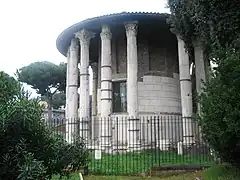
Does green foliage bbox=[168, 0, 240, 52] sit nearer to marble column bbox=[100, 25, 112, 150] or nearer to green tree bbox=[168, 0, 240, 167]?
green tree bbox=[168, 0, 240, 167]

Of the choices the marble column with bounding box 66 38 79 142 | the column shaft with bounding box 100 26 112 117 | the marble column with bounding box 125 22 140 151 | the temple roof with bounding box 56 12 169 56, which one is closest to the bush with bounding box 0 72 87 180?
the marble column with bounding box 125 22 140 151

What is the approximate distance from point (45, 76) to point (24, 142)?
32.8m

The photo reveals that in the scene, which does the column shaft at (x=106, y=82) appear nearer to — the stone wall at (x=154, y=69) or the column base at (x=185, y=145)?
the stone wall at (x=154, y=69)

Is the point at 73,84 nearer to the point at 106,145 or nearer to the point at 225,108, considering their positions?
the point at 106,145

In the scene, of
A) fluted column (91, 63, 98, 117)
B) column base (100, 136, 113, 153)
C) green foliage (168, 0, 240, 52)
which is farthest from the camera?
fluted column (91, 63, 98, 117)

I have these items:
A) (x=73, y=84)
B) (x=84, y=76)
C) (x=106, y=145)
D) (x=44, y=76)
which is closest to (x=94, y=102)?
(x=73, y=84)

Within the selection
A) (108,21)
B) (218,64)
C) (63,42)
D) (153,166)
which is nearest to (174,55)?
(108,21)

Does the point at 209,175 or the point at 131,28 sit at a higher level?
the point at 131,28

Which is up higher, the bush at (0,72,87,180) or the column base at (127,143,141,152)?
the bush at (0,72,87,180)

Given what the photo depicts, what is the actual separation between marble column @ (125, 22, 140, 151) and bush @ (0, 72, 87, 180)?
1100cm

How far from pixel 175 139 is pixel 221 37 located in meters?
7.93

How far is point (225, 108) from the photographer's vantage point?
795 centimetres

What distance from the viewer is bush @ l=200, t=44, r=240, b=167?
7.85 m

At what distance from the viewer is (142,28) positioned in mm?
19281
